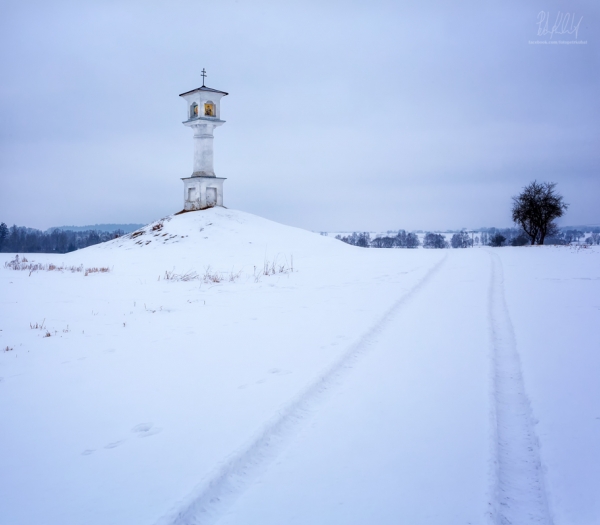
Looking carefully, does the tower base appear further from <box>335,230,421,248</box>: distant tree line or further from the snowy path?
<box>335,230,421,248</box>: distant tree line

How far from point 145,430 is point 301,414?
139 cm

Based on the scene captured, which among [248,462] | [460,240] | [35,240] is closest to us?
[248,462]

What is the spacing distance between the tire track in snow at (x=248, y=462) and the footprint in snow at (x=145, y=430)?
885 millimetres

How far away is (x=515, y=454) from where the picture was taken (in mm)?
3467

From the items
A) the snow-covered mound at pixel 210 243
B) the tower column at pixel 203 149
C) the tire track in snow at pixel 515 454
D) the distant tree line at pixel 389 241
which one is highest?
the tower column at pixel 203 149

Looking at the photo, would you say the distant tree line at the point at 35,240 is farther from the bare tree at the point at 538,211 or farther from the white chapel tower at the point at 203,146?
the bare tree at the point at 538,211

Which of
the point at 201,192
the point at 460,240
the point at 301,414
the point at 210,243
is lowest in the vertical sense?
the point at 301,414

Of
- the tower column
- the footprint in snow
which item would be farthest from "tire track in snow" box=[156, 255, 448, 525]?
the tower column

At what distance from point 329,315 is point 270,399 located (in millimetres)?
4003

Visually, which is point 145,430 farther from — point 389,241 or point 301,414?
point 389,241

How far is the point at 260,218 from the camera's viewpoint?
3662cm

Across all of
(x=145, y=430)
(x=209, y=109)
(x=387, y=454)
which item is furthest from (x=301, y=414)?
(x=209, y=109)

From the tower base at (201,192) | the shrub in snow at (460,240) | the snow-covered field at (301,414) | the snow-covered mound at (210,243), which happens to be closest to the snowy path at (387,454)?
the snow-covered field at (301,414)

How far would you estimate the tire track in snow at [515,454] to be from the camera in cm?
283
